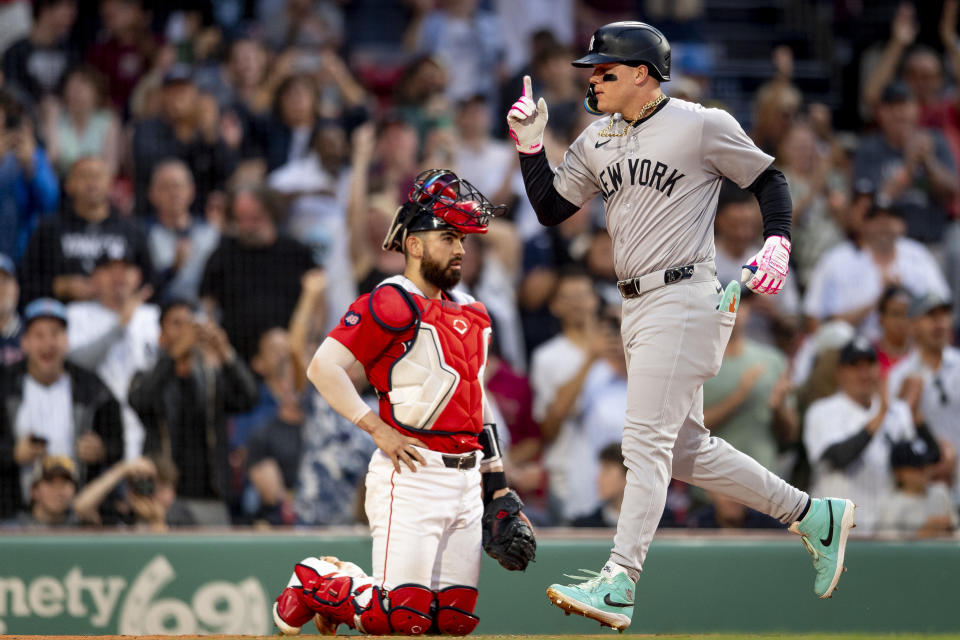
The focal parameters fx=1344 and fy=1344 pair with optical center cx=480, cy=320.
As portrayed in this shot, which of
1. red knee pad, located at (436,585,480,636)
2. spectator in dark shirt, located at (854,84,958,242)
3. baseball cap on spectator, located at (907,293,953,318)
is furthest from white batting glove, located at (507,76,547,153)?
spectator in dark shirt, located at (854,84,958,242)

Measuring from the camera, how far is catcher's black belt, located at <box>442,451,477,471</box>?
4387 mm

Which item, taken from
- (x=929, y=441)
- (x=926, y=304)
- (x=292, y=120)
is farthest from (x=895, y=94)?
(x=292, y=120)

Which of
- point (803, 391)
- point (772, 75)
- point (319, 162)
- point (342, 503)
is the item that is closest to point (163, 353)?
point (342, 503)

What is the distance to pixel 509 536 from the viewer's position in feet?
14.3

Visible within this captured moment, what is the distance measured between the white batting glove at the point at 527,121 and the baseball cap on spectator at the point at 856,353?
3001 millimetres

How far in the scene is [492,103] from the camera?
9180 millimetres

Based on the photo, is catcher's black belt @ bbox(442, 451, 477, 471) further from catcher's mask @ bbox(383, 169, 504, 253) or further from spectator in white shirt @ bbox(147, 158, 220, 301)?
spectator in white shirt @ bbox(147, 158, 220, 301)

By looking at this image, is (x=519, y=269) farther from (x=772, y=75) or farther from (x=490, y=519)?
(x=490, y=519)

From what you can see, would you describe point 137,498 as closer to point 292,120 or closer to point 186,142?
point 186,142

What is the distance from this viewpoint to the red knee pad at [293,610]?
14.8 ft

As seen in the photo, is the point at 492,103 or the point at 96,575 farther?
the point at 492,103

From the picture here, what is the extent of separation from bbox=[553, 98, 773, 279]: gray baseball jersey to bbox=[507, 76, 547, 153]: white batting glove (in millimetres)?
225

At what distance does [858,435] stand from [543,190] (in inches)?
117

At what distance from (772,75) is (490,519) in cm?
603
